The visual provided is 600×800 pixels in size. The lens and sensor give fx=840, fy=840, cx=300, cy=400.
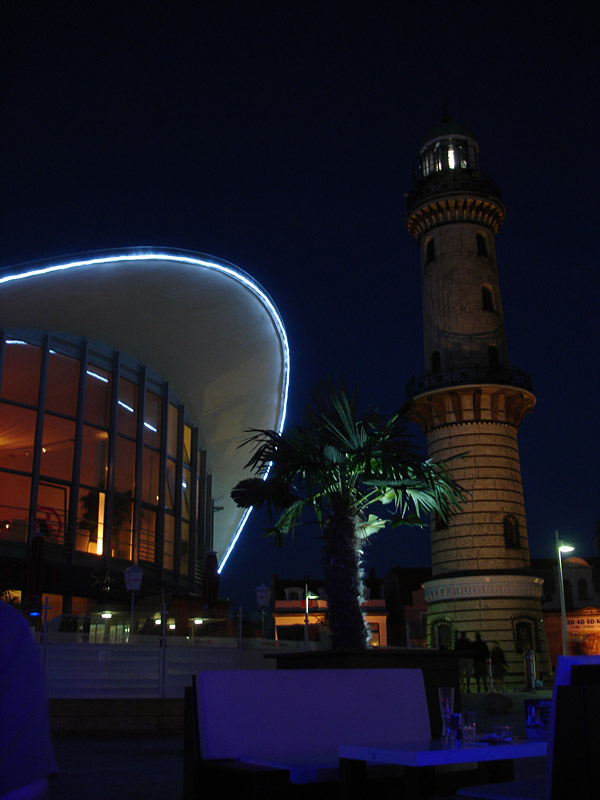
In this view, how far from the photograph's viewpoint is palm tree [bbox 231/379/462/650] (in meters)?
9.90

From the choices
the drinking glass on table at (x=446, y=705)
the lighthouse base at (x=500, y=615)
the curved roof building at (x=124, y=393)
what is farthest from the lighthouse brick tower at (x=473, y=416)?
the drinking glass on table at (x=446, y=705)

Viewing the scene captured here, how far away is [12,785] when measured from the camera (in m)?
1.39

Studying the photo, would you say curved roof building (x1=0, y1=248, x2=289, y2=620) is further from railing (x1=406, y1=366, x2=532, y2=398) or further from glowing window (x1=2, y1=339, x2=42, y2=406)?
railing (x1=406, y1=366, x2=532, y2=398)

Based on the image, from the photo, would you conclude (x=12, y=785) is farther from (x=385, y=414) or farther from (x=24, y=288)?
(x=24, y=288)

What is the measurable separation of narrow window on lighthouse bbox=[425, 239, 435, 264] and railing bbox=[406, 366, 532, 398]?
513 centimetres

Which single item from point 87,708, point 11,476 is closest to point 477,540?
point 11,476

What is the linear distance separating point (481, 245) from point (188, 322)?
39.8 ft

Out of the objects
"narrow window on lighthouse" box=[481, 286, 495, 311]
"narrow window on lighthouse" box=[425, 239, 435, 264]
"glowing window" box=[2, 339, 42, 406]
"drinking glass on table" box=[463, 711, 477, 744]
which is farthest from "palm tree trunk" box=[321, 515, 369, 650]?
"narrow window on lighthouse" box=[425, 239, 435, 264]

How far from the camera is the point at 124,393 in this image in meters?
31.3

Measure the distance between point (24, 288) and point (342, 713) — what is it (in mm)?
22751

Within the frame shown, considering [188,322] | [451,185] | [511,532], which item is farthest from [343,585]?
[451,185]

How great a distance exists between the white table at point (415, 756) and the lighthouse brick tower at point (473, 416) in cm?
2242

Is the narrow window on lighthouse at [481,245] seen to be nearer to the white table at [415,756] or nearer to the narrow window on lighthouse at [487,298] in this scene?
the narrow window on lighthouse at [487,298]

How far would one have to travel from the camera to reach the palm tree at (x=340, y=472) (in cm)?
990
